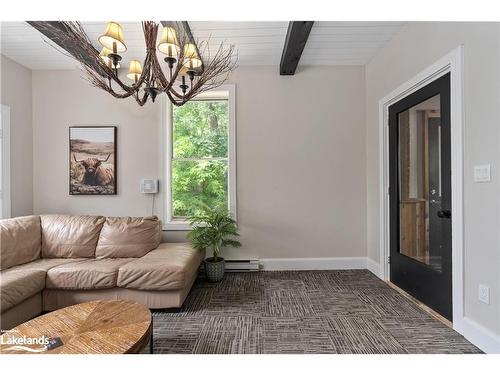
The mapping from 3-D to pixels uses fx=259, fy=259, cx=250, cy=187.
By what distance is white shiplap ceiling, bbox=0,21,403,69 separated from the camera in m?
2.64

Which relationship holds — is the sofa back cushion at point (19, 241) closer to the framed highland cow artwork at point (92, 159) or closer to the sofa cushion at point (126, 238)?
the sofa cushion at point (126, 238)

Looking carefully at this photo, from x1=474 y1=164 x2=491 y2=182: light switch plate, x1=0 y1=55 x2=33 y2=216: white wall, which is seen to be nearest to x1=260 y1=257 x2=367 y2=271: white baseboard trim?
x1=474 y1=164 x2=491 y2=182: light switch plate

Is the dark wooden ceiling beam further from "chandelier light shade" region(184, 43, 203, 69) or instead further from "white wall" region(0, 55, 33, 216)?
"white wall" region(0, 55, 33, 216)

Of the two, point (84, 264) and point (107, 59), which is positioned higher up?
point (107, 59)

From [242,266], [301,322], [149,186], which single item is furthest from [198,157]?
[301,322]

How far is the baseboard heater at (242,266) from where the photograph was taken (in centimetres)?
338

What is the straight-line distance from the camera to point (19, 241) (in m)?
2.55

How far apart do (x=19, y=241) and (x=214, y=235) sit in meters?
1.91

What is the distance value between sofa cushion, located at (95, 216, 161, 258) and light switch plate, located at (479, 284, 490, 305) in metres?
2.91

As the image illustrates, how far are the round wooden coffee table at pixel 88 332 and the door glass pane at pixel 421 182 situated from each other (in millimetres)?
2427

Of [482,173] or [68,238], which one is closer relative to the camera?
[482,173]

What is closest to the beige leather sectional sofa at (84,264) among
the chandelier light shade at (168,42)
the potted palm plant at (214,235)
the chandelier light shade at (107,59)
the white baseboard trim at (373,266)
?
the potted palm plant at (214,235)

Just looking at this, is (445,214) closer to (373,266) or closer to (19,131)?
(373,266)
